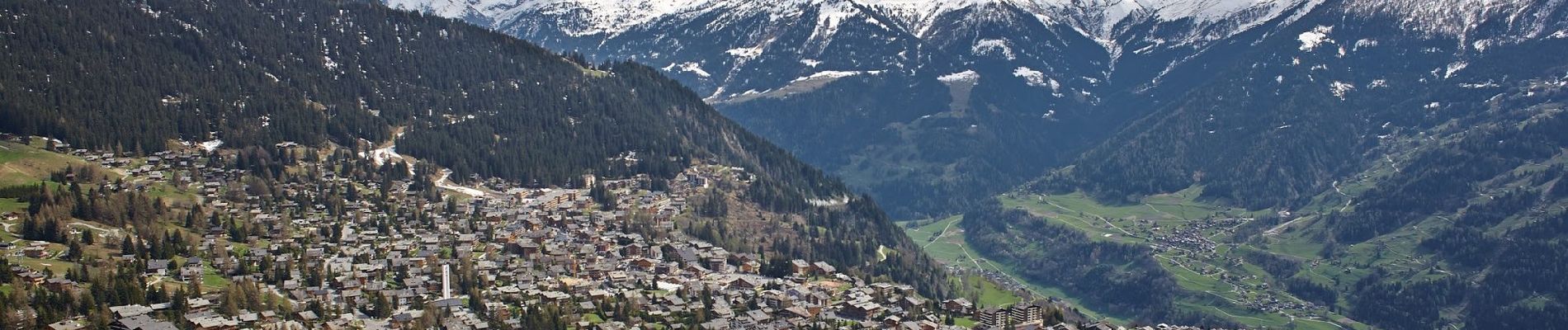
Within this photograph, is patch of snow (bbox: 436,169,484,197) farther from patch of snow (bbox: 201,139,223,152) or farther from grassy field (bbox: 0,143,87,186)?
grassy field (bbox: 0,143,87,186)

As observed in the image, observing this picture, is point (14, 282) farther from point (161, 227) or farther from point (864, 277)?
point (864, 277)

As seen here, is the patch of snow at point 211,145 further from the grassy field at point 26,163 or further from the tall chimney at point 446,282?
the tall chimney at point 446,282

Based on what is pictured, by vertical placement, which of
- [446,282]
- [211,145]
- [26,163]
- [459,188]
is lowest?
[446,282]

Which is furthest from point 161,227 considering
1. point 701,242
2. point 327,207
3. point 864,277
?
point 864,277

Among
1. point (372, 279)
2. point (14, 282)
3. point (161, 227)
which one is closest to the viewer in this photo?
point (14, 282)

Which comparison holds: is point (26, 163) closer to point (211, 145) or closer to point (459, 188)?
point (211, 145)

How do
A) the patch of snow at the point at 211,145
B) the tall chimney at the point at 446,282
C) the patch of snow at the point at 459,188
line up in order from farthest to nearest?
1. the patch of snow at the point at 459,188
2. the patch of snow at the point at 211,145
3. the tall chimney at the point at 446,282

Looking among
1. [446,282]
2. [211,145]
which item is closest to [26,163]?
[211,145]

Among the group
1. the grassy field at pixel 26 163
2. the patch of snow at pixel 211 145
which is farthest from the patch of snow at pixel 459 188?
the grassy field at pixel 26 163

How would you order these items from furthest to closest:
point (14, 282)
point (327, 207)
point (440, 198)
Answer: point (440, 198)
point (327, 207)
point (14, 282)

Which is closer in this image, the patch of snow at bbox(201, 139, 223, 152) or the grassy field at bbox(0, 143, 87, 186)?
the grassy field at bbox(0, 143, 87, 186)

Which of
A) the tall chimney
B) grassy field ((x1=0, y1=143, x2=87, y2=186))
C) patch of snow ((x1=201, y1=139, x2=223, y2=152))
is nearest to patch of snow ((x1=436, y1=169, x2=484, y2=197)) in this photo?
patch of snow ((x1=201, y1=139, x2=223, y2=152))
